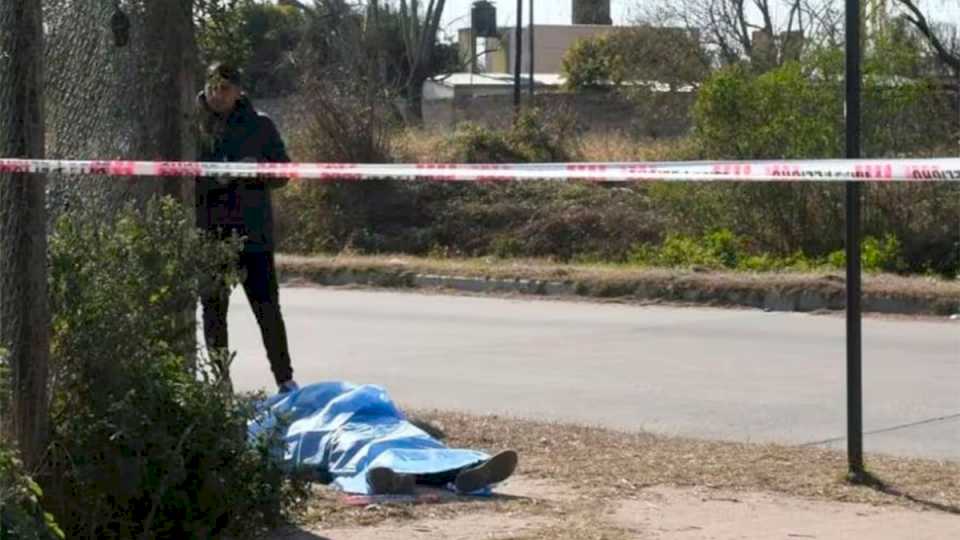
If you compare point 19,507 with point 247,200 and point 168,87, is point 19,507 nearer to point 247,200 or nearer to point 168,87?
point 168,87

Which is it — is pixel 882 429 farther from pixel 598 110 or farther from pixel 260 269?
pixel 598 110

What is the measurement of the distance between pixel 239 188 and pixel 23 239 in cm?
355

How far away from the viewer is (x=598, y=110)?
53000mm

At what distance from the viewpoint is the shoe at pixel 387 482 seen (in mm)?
7703

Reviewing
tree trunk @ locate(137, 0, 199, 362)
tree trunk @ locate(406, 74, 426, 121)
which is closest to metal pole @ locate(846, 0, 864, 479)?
tree trunk @ locate(137, 0, 199, 362)

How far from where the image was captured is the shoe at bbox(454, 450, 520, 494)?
7.80 meters

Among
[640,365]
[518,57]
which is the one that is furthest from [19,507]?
[518,57]

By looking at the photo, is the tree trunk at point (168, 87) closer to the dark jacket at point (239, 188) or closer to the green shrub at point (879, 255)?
the dark jacket at point (239, 188)

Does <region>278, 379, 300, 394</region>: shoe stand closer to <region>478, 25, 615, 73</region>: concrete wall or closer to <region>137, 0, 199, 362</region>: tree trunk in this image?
<region>137, 0, 199, 362</region>: tree trunk

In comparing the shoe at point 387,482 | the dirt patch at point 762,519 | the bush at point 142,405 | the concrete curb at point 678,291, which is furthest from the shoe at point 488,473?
the concrete curb at point 678,291

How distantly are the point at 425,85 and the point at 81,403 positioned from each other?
54654 millimetres

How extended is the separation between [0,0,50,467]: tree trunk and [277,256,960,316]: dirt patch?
11.3 metres

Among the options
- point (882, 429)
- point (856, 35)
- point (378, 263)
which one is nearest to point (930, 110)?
point (378, 263)

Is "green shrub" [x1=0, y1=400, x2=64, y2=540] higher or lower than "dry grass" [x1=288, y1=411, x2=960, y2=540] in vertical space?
higher
